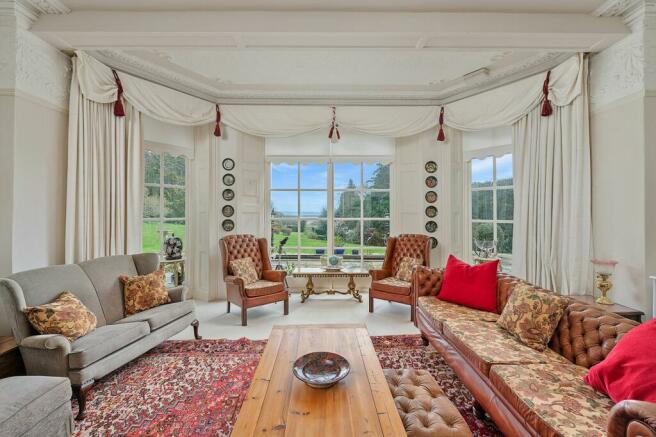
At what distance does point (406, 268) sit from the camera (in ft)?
14.0

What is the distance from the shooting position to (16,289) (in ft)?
7.18

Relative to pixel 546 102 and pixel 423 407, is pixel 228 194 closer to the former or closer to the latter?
pixel 423 407

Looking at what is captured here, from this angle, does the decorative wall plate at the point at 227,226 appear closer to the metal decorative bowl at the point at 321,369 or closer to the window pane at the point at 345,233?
the window pane at the point at 345,233

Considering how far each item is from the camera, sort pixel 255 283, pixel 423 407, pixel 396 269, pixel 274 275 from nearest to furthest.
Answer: pixel 423 407 < pixel 255 283 < pixel 274 275 < pixel 396 269

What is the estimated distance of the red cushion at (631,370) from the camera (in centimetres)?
139

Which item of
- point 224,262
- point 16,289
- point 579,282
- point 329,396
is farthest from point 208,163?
point 579,282

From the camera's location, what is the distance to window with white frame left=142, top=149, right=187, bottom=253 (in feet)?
14.3

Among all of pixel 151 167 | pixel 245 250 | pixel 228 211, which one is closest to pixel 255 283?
pixel 245 250

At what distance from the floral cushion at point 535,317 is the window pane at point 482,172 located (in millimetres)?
2533

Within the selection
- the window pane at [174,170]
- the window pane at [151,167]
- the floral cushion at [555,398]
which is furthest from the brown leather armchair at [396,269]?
the window pane at [151,167]

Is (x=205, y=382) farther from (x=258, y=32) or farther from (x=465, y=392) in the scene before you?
(x=258, y=32)

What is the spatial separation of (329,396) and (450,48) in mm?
3260

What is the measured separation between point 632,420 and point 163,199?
16.5 feet

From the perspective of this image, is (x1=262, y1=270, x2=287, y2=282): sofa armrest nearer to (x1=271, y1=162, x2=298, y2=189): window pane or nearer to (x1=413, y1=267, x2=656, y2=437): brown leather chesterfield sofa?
(x1=271, y1=162, x2=298, y2=189): window pane
